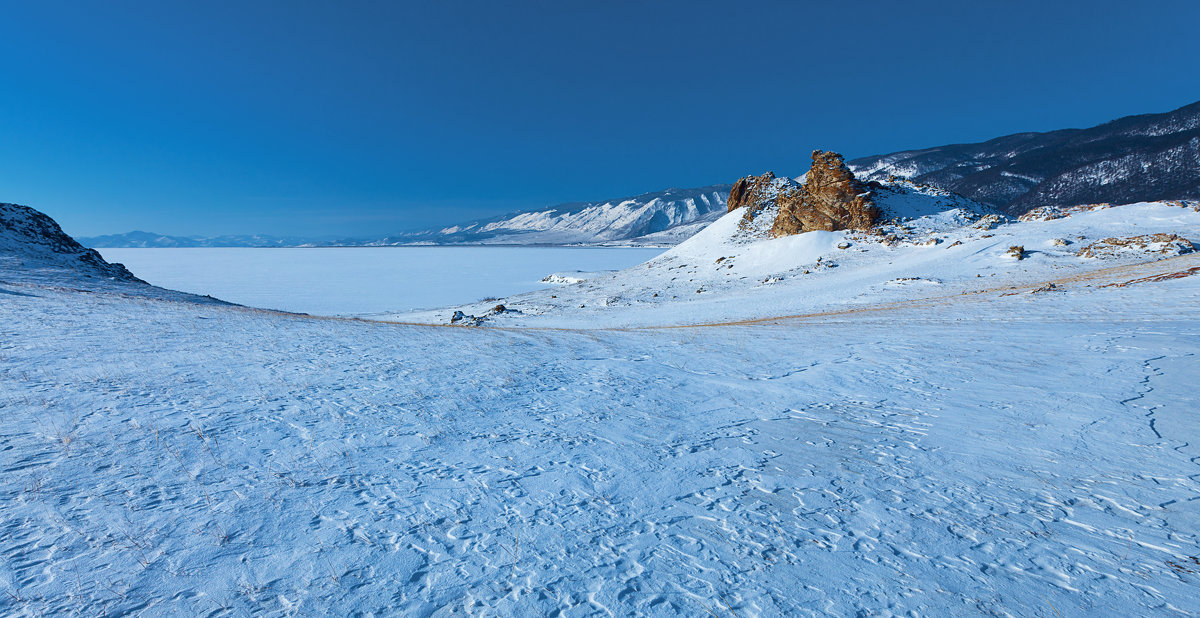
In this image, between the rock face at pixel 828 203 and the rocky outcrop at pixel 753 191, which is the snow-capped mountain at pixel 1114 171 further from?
the rock face at pixel 828 203

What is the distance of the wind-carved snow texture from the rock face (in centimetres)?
3553

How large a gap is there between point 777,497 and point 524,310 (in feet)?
98.4

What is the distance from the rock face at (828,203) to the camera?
43531mm

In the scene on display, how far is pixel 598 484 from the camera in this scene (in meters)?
5.24

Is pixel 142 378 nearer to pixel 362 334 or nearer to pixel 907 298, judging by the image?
pixel 362 334

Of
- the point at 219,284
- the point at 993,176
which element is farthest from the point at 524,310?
the point at 993,176

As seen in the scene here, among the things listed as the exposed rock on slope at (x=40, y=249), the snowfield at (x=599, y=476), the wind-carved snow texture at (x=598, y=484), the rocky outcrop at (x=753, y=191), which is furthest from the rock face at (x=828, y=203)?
the exposed rock on slope at (x=40, y=249)

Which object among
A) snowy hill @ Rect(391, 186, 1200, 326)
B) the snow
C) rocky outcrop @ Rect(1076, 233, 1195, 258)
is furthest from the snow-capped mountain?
rocky outcrop @ Rect(1076, 233, 1195, 258)

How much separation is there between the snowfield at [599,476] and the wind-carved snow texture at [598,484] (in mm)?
32

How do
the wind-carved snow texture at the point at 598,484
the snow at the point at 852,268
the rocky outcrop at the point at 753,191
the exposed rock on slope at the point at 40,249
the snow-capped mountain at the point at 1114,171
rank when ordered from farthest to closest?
the snow-capped mountain at the point at 1114,171, the rocky outcrop at the point at 753,191, the exposed rock on slope at the point at 40,249, the snow at the point at 852,268, the wind-carved snow texture at the point at 598,484

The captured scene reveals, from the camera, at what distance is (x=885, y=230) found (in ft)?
135

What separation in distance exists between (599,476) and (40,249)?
146ft

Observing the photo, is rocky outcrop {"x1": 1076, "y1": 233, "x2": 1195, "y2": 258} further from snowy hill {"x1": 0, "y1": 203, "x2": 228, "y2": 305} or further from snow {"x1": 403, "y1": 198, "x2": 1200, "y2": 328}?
snowy hill {"x1": 0, "y1": 203, "x2": 228, "y2": 305}

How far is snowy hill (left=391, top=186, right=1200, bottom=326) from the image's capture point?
85.3 ft
